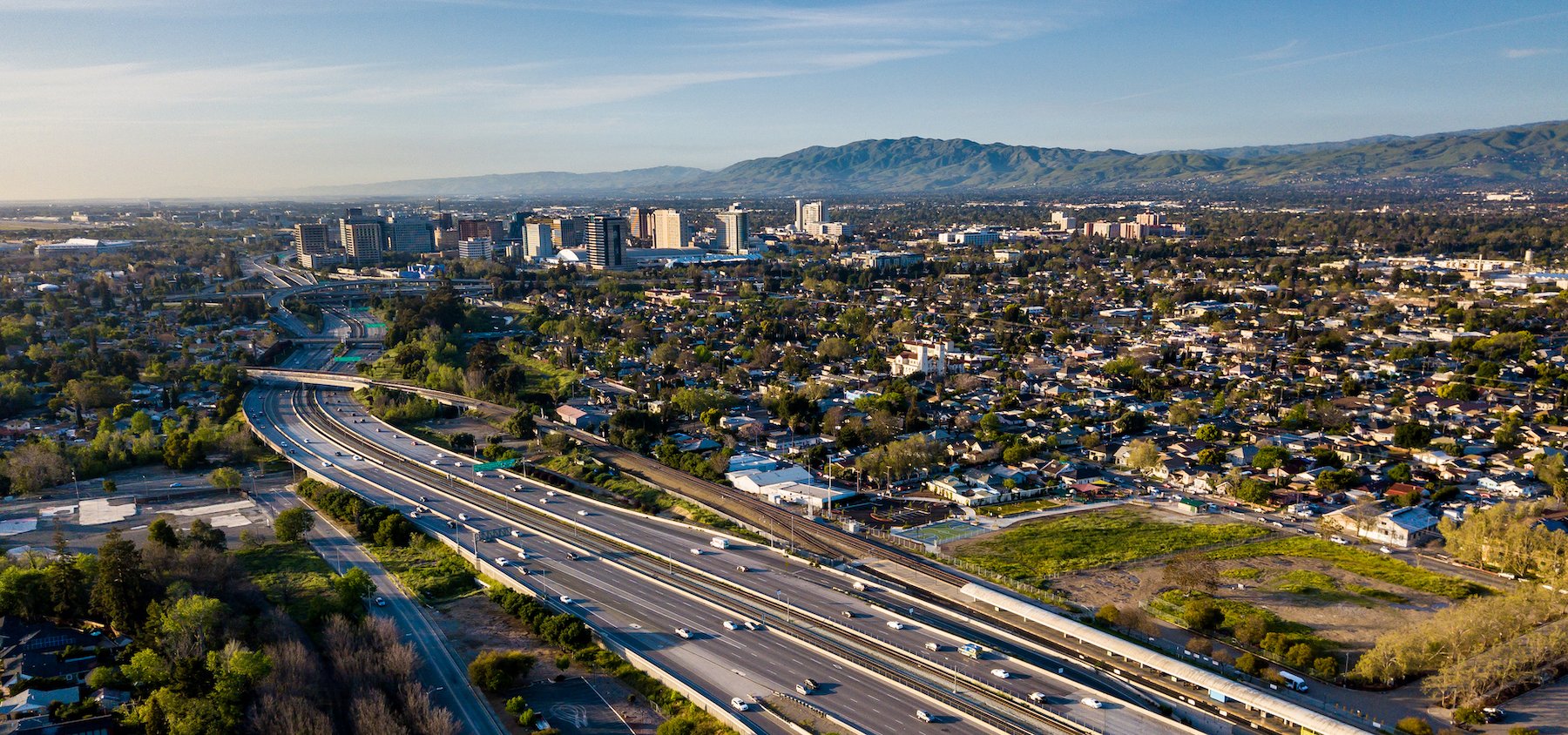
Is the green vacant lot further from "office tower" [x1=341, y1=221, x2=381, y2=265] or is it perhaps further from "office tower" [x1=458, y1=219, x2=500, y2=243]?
"office tower" [x1=458, y1=219, x2=500, y2=243]

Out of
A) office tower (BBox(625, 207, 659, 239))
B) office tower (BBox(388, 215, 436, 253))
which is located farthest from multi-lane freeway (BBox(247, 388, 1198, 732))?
office tower (BBox(625, 207, 659, 239))

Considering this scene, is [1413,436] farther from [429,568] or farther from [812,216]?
[812,216]

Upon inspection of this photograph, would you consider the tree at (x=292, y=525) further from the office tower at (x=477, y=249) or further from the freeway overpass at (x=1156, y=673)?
the office tower at (x=477, y=249)

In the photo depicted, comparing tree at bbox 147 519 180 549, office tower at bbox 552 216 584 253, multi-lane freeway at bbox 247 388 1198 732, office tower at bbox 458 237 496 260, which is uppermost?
office tower at bbox 552 216 584 253

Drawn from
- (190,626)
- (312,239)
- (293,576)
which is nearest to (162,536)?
(293,576)

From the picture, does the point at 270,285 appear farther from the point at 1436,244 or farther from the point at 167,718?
the point at 1436,244

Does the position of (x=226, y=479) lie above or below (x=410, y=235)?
below
